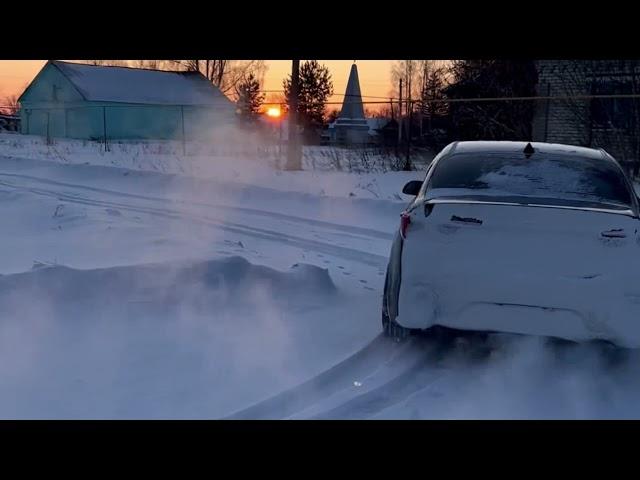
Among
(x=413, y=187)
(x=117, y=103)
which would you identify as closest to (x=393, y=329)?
(x=413, y=187)

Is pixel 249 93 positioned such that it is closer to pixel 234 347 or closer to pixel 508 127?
pixel 508 127

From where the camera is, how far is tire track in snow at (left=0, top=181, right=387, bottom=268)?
Result: 25.4 feet

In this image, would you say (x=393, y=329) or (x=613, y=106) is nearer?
(x=393, y=329)

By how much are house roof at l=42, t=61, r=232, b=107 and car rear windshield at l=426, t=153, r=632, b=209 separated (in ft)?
136

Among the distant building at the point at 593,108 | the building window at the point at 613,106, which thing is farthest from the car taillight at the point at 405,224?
the building window at the point at 613,106

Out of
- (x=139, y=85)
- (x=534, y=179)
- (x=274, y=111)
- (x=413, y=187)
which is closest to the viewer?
(x=534, y=179)

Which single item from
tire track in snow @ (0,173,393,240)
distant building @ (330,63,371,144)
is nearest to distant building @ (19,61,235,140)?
distant building @ (330,63,371,144)

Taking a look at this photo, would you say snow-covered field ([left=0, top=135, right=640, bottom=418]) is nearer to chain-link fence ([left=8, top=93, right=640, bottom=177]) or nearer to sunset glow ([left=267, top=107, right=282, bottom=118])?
chain-link fence ([left=8, top=93, right=640, bottom=177])

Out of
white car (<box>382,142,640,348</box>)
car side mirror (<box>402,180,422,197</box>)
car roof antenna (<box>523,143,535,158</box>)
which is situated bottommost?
white car (<box>382,142,640,348</box>)

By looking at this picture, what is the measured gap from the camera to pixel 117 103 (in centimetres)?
4309

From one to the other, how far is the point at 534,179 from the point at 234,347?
245cm

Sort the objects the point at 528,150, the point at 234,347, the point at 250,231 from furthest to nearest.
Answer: the point at 250,231
the point at 528,150
the point at 234,347
